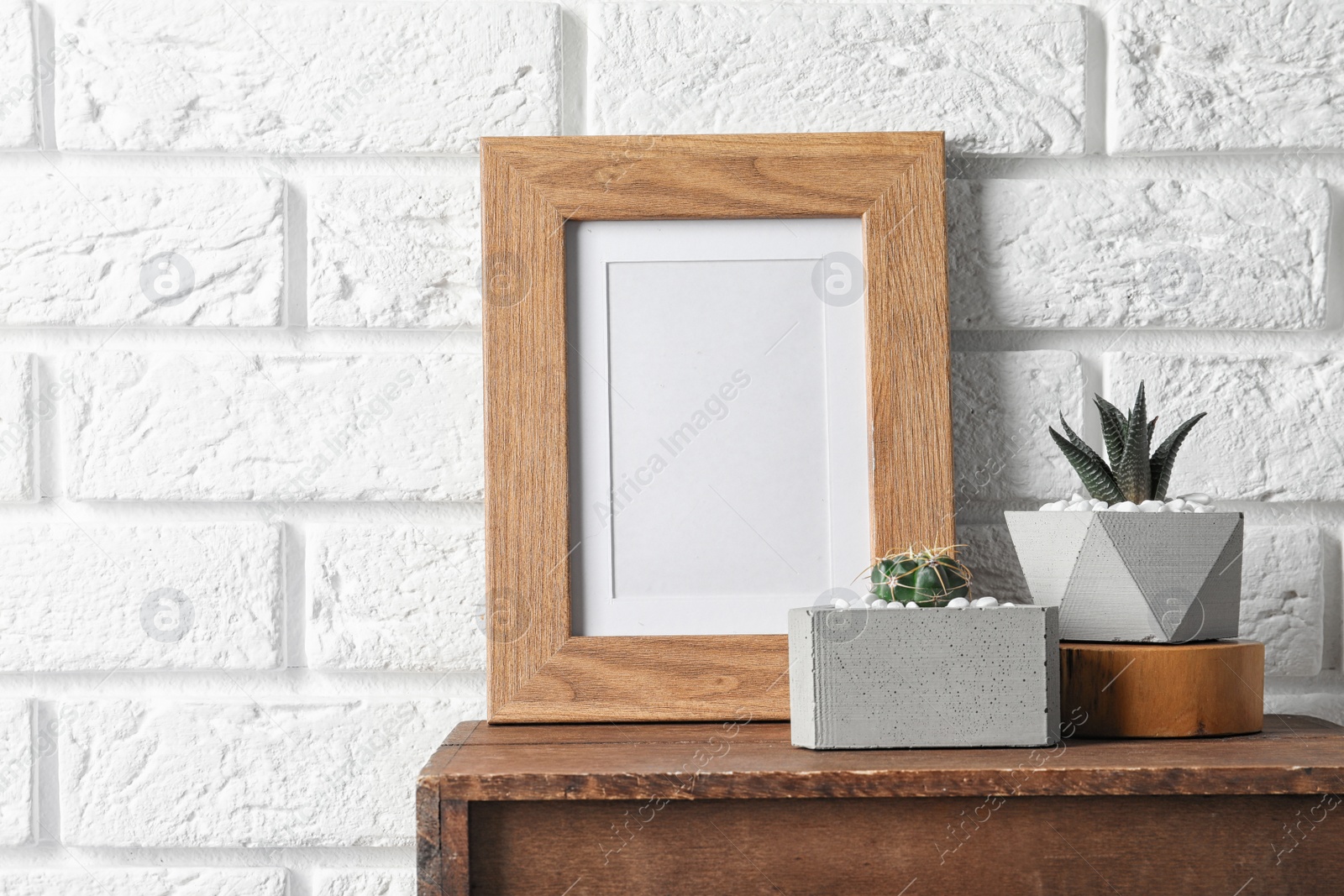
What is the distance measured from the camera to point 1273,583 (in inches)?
30.1

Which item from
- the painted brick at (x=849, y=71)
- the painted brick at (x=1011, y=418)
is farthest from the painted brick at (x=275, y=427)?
the painted brick at (x=1011, y=418)

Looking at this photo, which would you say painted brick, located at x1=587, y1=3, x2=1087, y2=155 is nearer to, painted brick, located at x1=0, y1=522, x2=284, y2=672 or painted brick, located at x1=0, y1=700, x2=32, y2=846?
painted brick, located at x1=0, y1=522, x2=284, y2=672

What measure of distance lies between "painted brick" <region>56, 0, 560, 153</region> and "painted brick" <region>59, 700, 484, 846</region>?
1.34ft

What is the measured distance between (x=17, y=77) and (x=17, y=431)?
26 centimetres

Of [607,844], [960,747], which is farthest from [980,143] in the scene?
[607,844]

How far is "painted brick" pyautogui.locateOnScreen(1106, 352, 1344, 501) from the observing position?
764 mm

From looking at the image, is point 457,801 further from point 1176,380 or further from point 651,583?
point 1176,380

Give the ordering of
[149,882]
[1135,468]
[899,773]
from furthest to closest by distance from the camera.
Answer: [149,882] < [1135,468] < [899,773]

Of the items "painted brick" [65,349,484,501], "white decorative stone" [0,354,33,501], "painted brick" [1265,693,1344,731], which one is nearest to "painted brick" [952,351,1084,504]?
"painted brick" [1265,693,1344,731]

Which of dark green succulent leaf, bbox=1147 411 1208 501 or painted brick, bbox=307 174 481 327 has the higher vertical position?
painted brick, bbox=307 174 481 327

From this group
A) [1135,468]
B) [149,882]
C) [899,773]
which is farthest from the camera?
[149,882]

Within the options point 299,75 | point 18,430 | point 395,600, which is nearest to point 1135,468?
point 395,600

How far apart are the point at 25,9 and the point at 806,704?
2.42 ft

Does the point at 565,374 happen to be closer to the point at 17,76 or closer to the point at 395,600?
the point at 395,600
